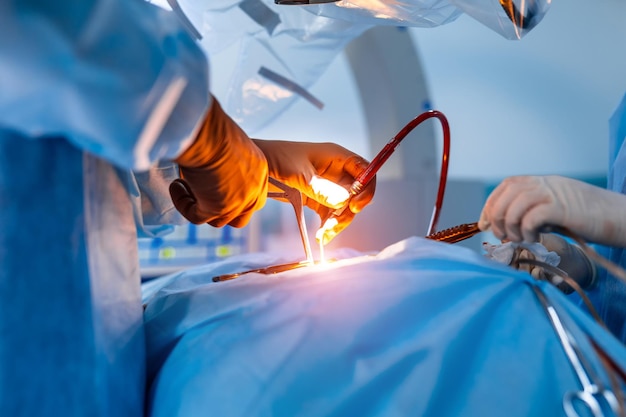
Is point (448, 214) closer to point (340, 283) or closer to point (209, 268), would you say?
point (209, 268)

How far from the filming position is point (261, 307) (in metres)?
0.60

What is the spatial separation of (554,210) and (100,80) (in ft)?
1.76

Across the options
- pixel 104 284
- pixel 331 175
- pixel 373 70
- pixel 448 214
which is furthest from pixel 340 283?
pixel 373 70

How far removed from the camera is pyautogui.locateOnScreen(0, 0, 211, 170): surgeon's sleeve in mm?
437

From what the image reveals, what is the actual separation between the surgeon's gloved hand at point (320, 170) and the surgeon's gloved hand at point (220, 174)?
0.12 metres

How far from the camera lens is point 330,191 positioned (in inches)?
36.6

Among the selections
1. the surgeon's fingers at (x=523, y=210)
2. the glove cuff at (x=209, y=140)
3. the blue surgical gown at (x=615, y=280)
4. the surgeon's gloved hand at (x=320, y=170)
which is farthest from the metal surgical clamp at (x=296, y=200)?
the blue surgical gown at (x=615, y=280)

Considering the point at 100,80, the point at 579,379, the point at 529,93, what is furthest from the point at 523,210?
the point at 529,93

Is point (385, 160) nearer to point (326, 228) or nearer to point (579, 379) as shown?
point (326, 228)

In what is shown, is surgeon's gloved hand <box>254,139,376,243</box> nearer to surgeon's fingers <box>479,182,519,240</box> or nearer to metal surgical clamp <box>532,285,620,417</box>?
surgeon's fingers <box>479,182,519,240</box>

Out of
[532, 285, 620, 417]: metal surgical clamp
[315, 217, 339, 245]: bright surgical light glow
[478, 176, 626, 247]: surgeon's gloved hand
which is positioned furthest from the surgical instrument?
[532, 285, 620, 417]: metal surgical clamp

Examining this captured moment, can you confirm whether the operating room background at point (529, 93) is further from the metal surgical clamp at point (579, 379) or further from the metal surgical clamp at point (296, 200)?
the metal surgical clamp at point (579, 379)

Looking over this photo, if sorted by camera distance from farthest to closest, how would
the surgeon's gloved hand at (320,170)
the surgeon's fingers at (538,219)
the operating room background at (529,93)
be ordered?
the operating room background at (529,93), the surgeon's gloved hand at (320,170), the surgeon's fingers at (538,219)

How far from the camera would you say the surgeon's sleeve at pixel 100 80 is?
437 millimetres
